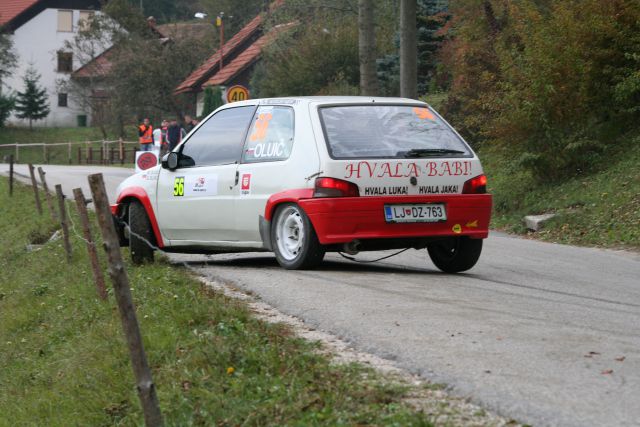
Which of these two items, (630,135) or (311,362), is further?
(630,135)

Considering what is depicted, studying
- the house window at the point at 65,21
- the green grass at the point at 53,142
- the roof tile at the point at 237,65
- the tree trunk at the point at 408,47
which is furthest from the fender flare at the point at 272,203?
the house window at the point at 65,21

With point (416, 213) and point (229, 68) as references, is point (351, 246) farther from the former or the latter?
point (229, 68)

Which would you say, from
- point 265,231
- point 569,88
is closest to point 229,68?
point 569,88

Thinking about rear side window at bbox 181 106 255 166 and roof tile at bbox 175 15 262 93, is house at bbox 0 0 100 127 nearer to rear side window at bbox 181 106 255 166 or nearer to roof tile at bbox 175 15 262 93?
roof tile at bbox 175 15 262 93

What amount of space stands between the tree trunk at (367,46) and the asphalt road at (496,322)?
16596 mm

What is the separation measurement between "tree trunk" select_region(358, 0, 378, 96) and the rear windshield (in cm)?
1826

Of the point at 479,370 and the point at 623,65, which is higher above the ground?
the point at 623,65

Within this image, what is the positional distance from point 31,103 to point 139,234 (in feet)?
271

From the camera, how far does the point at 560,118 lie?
2206 cm

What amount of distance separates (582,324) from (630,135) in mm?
15422

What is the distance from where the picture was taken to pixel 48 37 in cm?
10106

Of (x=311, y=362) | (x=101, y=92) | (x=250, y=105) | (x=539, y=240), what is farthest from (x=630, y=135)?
(x=101, y=92)

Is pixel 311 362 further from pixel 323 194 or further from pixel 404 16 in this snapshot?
pixel 404 16

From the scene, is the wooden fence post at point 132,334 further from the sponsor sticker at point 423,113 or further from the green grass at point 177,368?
the sponsor sticker at point 423,113
